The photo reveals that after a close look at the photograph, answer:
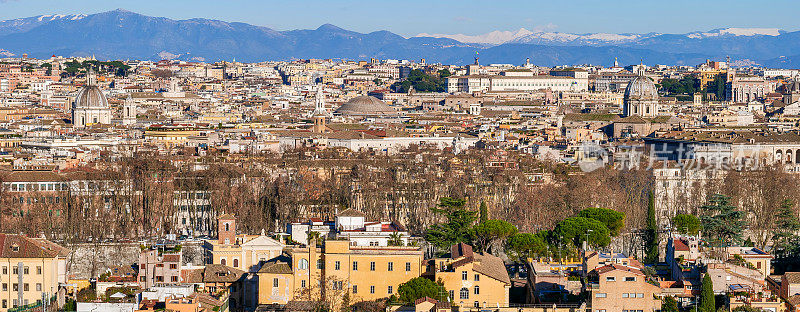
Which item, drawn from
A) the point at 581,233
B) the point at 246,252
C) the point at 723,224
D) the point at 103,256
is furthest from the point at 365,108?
the point at 246,252

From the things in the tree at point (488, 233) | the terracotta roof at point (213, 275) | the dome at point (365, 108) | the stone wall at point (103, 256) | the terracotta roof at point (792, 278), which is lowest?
the stone wall at point (103, 256)

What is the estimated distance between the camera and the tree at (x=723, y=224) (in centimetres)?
3956

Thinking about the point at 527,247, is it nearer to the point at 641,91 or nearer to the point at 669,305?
the point at 669,305

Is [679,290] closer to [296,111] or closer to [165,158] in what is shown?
[165,158]

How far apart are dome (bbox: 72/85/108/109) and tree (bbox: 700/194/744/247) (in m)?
46.1

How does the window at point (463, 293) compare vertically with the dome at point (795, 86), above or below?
below

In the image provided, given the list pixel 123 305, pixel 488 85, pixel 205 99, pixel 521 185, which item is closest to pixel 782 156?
pixel 521 185

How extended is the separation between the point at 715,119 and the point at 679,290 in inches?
2285

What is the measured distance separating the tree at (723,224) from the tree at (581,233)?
9.27 feet

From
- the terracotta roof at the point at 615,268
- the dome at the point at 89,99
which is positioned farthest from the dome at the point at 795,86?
the terracotta roof at the point at 615,268

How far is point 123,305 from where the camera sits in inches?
1174

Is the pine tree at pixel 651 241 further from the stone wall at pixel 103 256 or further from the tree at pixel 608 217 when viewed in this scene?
the stone wall at pixel 103 256

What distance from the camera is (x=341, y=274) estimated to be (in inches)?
1244

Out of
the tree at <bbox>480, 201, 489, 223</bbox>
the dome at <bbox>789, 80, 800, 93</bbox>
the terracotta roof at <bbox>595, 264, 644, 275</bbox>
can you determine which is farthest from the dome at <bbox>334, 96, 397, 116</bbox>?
the terracotta roof at <bbox>595, 264, 644, 275</bbox>
